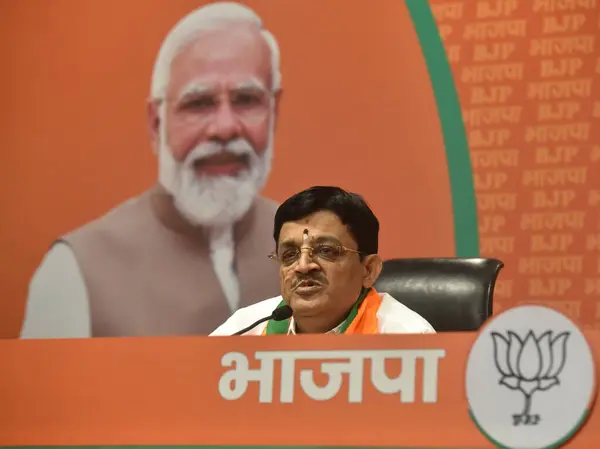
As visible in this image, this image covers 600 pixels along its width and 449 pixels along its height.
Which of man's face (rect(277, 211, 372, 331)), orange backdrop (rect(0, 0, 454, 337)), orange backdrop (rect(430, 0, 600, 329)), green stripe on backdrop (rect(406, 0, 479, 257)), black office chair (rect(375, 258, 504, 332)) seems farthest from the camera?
orange backdrop (rect(0, 0, 454, 337))

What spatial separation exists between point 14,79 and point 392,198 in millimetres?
1634

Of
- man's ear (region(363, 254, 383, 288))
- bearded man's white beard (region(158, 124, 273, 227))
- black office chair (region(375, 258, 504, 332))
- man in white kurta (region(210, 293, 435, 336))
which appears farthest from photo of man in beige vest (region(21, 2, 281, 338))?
man's ear (region(363, 254, 383, 288))

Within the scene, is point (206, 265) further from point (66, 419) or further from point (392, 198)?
point (66, 419)

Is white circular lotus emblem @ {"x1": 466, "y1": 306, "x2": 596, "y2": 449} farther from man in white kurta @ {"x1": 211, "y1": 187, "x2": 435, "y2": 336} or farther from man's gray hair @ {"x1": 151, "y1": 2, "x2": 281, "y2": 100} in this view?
man's gray hair @ {"x1": 151, "y1": 2, "x2": 281, "y2": 100}

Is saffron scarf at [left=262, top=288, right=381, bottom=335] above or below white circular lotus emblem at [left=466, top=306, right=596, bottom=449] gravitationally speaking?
above

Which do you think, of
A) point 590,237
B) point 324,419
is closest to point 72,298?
point 590,237

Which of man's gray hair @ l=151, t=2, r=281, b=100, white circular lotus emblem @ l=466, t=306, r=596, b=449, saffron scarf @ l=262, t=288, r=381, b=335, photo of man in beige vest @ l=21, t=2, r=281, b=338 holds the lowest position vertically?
white circular lotus emblem @ l=466, t=306, r=596, b=449

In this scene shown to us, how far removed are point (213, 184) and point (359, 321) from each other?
5.49ft

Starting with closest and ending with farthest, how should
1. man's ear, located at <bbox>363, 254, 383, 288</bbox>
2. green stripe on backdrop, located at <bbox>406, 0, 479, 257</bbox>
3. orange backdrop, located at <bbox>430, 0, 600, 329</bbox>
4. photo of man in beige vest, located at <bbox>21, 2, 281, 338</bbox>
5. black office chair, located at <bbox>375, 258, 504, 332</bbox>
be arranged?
man's ear, located at <bbox>363, 254, 383, 288</bbox>, black office chair, located at <bbox>375, 258, 504, 332</bbox>, orange backdrop, located at <bbox>430, 0, 600, 329</bbox>, green stripe on backdrop, located at <bbox>406, 0, 479, 257</bbox>, photo of man in beige vest, located at <bbox>21, 2, 281, 338</bbox>

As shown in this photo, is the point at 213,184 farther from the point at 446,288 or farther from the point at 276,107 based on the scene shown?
the point at 446,288

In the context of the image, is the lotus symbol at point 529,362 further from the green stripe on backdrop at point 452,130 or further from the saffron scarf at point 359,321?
the green stripe on backdrop at point 452,130

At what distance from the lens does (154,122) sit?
3613mm

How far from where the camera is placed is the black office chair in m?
2.27

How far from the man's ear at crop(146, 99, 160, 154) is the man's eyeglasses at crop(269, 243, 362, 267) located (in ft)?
5.84
